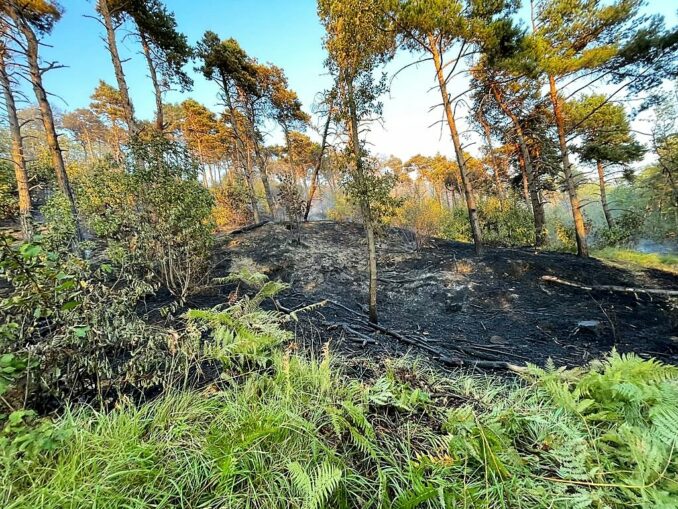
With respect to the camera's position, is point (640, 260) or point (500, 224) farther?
point (500, 224)

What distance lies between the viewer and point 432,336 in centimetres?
418

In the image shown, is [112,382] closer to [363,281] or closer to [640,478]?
[640,478]

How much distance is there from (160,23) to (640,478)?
11.3m

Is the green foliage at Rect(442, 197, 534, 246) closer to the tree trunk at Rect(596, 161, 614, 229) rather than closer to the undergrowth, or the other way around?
the tree trunk at Rect(596, 161, 614, 229)

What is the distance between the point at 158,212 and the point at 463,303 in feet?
19.2

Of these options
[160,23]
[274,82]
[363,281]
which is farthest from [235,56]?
[363,281]

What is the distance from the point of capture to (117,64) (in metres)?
6.44

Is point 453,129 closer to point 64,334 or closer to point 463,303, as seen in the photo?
A: point 463,303

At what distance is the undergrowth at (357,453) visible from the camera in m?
1.04

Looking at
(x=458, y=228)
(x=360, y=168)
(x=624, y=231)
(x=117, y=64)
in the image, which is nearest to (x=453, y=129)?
(x=360, y=168)

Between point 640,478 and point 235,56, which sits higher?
point 235,56

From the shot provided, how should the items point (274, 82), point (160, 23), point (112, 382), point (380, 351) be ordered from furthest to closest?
point (274, 82), point (160, 23), point (380, 351), point (112, 382)

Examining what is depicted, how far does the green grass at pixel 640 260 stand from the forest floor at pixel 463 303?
0.81m

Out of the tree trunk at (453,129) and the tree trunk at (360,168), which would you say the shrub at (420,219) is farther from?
the tree trunk at (360,168)
